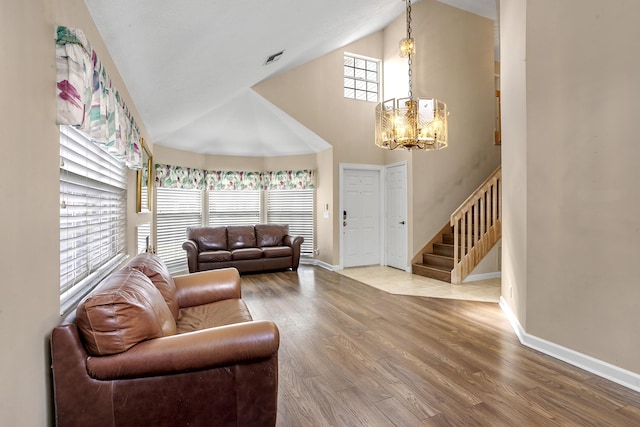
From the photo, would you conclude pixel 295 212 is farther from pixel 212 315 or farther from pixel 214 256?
pixel 212 315

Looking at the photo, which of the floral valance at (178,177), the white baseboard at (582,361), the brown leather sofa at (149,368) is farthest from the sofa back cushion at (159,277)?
the floral valance at (178,177)

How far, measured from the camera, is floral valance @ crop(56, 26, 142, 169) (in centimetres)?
136

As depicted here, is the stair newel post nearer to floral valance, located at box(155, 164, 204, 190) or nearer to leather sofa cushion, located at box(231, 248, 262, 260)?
leather sofa cushion, located at box(231, 248, 262, 260)

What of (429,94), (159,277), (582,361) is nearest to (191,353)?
(159,277)

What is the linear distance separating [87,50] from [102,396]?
5.19ft

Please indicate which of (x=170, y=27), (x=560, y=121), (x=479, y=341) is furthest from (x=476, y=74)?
(x=170, y=27)

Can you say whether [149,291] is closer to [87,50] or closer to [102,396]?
[102,396]

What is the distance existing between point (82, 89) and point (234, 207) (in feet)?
17.6

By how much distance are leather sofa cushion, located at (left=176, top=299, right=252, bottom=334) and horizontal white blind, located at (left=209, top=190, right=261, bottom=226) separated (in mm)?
4247

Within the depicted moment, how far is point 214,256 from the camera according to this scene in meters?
5.37

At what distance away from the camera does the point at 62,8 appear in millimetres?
1414

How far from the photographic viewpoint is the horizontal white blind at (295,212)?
21.6 ft

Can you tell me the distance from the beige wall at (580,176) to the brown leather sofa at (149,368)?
2323mm

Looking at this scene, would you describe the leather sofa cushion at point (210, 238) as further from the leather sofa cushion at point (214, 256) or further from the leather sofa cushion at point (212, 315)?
the leather sofa cushion at point (212, 315)
